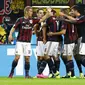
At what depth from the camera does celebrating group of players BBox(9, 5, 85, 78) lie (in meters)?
18.9

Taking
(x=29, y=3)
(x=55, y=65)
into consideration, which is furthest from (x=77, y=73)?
(x=29, y=3)

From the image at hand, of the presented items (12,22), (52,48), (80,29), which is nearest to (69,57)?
(52,48)

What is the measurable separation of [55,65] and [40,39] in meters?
0.98

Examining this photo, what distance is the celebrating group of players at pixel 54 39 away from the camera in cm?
1886

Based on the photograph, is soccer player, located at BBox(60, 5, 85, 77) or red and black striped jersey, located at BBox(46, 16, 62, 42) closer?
soccer player, located at BBox(60, 5, 85, 77)

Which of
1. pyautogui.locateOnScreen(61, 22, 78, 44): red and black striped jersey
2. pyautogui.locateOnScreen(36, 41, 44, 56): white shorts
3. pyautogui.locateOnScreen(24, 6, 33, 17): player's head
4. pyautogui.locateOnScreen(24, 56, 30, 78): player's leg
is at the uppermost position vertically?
pyautogui.locateOnScreen(24, 6, 33, 17): player's head

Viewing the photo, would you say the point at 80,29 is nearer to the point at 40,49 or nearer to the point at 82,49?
the point at 82,49

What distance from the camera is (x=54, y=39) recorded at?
19.1 metres

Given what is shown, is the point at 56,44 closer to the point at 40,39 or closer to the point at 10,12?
the point at 40,39

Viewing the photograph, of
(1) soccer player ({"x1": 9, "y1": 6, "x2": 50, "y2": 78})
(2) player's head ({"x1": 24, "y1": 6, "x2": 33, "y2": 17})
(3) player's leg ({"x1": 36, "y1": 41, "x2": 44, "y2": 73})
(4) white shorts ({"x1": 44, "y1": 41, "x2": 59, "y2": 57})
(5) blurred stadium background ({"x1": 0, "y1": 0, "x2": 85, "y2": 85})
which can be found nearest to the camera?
(2) player's head ({"x1": 24, "y1": 6, "x2": 33, "y2": 17})

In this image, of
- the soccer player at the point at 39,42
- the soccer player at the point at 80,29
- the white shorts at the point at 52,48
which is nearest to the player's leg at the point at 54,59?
the white shorts at the point at 52,48

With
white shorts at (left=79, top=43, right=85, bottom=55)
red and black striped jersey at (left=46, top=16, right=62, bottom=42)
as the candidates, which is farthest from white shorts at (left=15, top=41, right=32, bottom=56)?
white shorts at (left=79, top=43, right=85, bottom=55)

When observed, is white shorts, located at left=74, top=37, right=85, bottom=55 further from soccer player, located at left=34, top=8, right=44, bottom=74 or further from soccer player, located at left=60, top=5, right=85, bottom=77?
soccer player, located at left=34, top=8, right=44, bottom=74

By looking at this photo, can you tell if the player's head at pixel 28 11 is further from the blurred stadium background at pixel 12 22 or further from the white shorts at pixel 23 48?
the blurred stadium background at pixel 12 22
